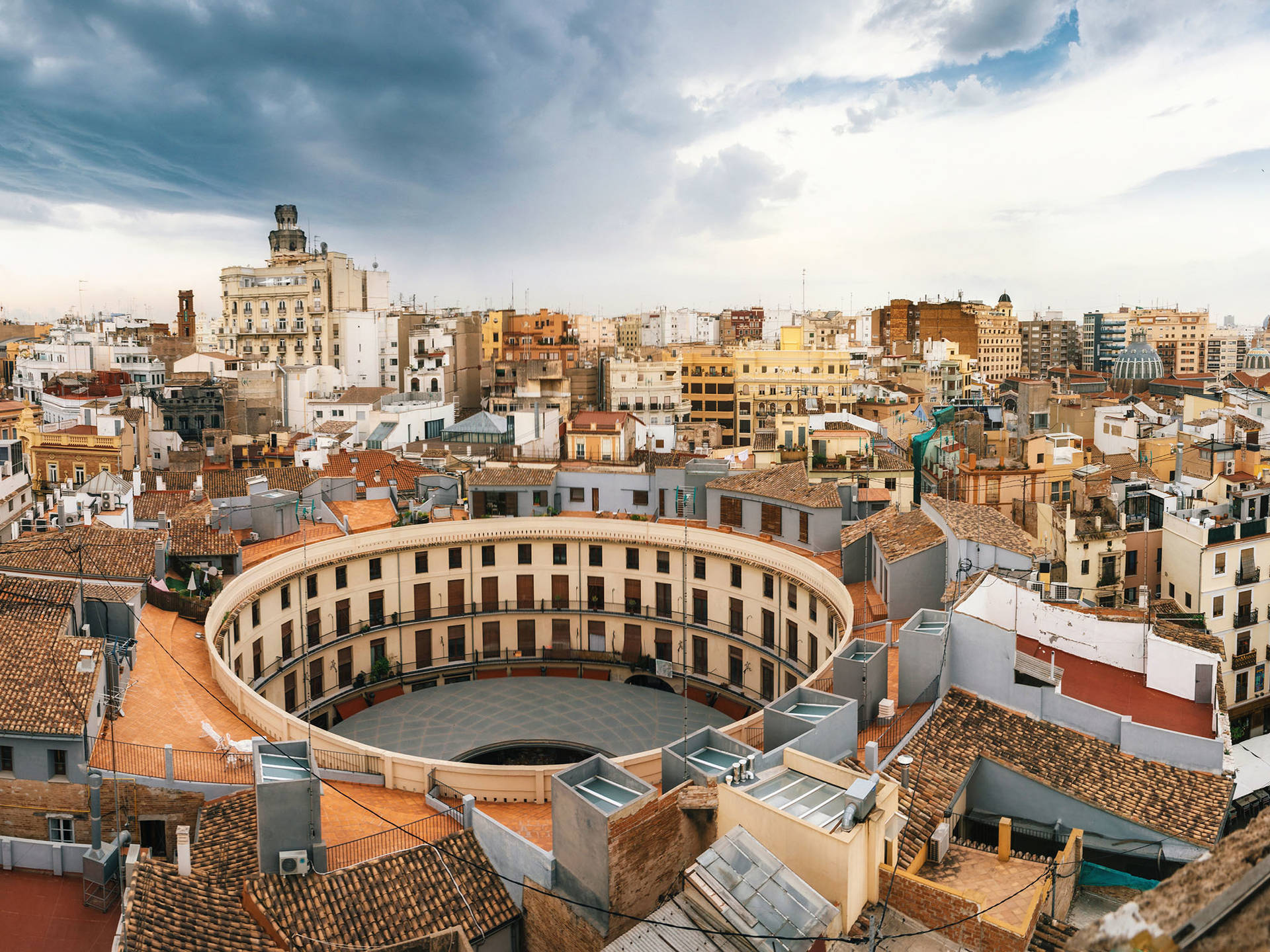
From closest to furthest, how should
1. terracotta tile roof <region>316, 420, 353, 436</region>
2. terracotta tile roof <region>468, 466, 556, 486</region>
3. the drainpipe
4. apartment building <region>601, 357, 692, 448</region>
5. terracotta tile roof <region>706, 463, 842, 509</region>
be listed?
terracotta tile roof <region>706, 463, 842, 509</region> → terracotta tile roof <region>468, 466, 556, 486</region> → terracotta tile roof <region>316, 420, 353, 436</region> → the drainpipe → apartment building <region>601, 357, 692, 448</region>

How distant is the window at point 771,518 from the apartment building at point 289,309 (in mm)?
64663

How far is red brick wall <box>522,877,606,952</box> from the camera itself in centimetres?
1686

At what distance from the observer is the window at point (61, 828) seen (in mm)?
19969

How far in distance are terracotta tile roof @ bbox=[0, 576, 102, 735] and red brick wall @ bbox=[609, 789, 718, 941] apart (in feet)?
37.8

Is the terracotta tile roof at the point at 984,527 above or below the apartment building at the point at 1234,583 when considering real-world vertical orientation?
above

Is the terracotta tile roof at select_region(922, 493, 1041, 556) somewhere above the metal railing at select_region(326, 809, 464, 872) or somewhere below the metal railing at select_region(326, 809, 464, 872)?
above

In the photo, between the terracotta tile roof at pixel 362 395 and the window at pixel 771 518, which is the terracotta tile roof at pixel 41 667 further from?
the terracotta tile roof at pixel 362 395

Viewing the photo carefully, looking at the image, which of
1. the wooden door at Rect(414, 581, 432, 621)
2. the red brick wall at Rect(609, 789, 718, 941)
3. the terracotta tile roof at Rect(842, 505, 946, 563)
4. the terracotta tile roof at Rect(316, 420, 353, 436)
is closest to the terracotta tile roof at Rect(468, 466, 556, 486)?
the wooden door at Rect(414, 581, 432, 621)

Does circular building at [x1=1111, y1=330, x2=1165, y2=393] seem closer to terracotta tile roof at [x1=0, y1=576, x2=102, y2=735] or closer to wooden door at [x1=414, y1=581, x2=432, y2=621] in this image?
wooden door at [x1=414, y1=581, x2=432, y2=621]

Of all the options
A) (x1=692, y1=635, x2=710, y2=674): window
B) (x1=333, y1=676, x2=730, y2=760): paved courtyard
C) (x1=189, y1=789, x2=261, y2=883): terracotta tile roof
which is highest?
(x1=189, y1=789, x2=261, y2=883): terracotta tile roof

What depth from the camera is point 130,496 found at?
38.4m

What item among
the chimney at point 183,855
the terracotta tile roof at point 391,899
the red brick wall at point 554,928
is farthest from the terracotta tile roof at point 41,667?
the red brick wall at point 554,928

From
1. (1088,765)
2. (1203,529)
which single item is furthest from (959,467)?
(1088,765)

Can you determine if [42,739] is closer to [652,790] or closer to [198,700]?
[198,700]
